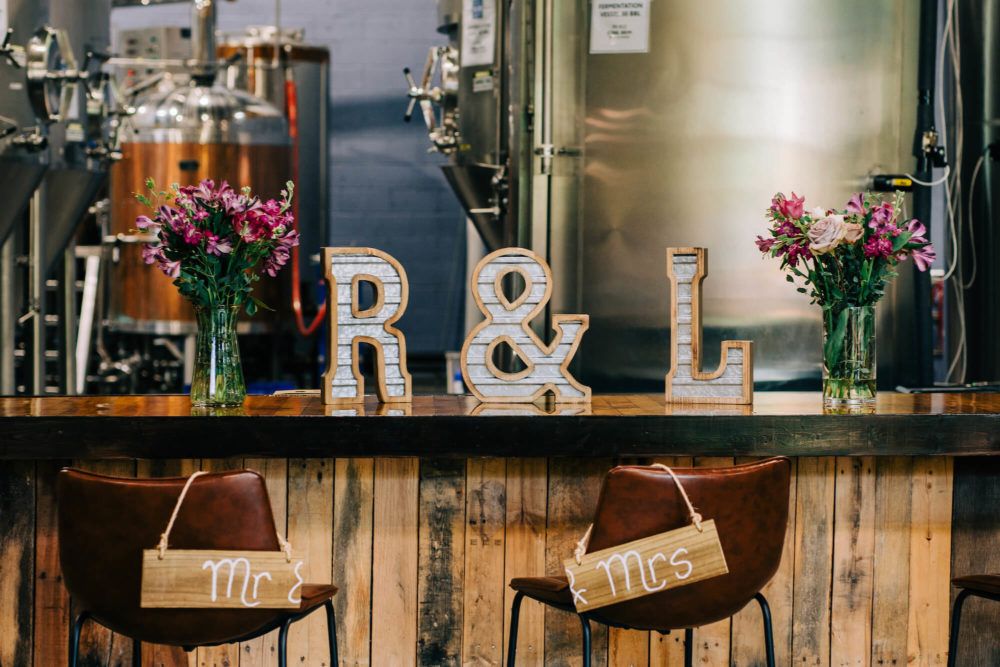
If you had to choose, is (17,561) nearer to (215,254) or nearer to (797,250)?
(215,254)

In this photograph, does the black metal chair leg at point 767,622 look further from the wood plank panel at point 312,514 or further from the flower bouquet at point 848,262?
the wood plank panel at point 312,514

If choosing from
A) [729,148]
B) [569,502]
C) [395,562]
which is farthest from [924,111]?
[395,562]

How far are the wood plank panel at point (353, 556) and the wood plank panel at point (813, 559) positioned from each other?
923mm

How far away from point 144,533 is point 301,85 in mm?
6432

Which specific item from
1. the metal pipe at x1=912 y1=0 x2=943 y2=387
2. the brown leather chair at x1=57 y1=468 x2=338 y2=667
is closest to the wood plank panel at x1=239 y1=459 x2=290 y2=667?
the brown leather chair at x1=57 y1=468 x2=338 y2=667

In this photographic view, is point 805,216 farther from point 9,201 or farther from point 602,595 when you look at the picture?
point 9,201

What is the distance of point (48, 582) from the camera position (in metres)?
2.46

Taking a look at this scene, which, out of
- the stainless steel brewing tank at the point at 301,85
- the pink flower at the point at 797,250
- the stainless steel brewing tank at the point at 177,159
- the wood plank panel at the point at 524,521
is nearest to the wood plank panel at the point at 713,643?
the wood plank panel at the point at 524,521

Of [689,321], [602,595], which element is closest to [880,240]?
[689,321]

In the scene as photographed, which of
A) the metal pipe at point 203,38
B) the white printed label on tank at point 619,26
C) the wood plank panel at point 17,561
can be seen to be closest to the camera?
the wood plank panel at point 17,561

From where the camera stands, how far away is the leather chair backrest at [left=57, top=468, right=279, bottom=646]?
75.2 inches

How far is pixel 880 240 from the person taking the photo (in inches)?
99.7

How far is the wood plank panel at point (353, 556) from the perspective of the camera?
2.50m

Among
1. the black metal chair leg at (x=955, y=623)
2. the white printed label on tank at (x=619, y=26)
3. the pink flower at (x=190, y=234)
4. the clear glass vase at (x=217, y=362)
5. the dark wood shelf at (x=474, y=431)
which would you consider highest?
the white printed label on tank at (x=619, y=26)
